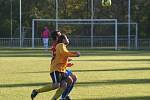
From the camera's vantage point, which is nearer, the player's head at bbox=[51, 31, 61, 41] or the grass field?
the player's head at bbox=[51, 31, 61, 41]

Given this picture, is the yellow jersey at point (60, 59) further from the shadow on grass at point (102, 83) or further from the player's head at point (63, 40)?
the shadow on grass at point (102, 83)

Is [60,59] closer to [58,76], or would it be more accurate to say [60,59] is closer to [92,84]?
[58,76]

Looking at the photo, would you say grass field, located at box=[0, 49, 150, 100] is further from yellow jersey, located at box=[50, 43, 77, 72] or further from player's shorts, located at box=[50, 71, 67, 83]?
yellow jersey, located at box=[50, 43, 77, 72]

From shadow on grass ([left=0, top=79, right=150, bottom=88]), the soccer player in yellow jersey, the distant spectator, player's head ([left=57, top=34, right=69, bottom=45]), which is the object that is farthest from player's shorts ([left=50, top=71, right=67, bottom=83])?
the distant spectator

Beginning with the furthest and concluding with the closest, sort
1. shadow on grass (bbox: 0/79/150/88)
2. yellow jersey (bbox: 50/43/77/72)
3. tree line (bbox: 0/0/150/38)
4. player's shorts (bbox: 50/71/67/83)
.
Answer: tree line (bbox: 0/0/150/38) < shadow on grass (bbox: 0/79/150/88) < player's shorts (bbox: 50/71/67/83) < yellow jersey (bbox: 50/43/77/72)

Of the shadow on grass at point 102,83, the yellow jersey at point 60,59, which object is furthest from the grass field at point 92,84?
the yellow jersey at point 60,59

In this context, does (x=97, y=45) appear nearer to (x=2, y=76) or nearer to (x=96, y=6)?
(x=96, y=6)

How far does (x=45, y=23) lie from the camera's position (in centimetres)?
5600

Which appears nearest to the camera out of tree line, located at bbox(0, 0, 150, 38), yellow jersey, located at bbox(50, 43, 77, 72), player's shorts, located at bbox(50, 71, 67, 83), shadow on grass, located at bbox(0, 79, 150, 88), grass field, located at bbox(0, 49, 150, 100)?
yellow jersey, located at bbox(50, 43, 77, 72)

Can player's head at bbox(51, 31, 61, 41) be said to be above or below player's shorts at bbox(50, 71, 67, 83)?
above

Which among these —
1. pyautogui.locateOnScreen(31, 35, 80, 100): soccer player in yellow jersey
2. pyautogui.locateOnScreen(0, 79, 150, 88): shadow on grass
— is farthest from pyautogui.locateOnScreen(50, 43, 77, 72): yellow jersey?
pyautogui.locateOnScreen(0, 79, 150, 88): shadow on grass

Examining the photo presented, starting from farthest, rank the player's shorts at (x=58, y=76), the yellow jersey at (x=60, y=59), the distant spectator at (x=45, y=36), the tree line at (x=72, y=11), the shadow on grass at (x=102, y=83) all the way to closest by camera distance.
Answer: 1. the tree line at (x=72, y=11)
2. the distant spectator at (x=45, y=36)
3. the shadow on grass at (x=102, y=83)
4. the player's shorts at (x=58, y=76)
5. the yellow jersey at (x=60, y=59)

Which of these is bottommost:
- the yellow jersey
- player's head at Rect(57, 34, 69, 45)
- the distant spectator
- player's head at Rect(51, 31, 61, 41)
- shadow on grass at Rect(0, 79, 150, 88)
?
shadow on grass at Rect(0, 79, 150, 88)

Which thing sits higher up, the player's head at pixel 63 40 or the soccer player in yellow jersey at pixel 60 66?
the player's head at pixel 63 40
